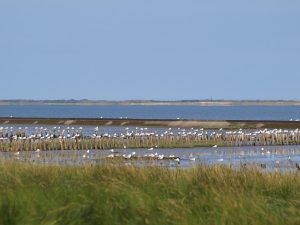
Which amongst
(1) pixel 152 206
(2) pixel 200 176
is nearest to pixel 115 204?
(1) pixel 152 206

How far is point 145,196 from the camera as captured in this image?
554 inches

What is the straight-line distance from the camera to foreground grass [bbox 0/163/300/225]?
1262cm

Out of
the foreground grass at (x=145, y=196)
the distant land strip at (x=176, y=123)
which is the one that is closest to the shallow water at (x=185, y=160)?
the foreground grass at (x=145, y=196)

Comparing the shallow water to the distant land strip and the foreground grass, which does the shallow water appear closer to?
the foreground grass

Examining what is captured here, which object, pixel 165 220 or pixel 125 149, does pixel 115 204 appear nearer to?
pixel 165 220

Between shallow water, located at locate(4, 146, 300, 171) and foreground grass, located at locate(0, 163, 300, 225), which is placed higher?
foreground grass, located at locate(0, 163, 300, 225)

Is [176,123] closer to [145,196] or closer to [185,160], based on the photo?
[185,160]

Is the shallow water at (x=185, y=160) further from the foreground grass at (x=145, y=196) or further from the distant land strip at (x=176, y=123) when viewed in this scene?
the distant land strip at (x=176, y=123)

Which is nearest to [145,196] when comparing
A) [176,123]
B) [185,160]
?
[185,160]

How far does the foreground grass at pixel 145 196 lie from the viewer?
1262 cm

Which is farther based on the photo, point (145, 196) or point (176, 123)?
point (176, 123)

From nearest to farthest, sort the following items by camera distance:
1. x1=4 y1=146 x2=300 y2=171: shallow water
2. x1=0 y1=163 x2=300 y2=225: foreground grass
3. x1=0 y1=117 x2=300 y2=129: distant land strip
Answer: x1=0 y1=163 x2=300 y2=225: foreground grass
x1=4 y1=146 x2=300 y2=171: shallow water
x1=0 y1=117 x2=300 y2=129: distant land strip

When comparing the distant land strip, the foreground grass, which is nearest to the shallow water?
the foreground grass

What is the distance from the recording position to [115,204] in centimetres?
1359
